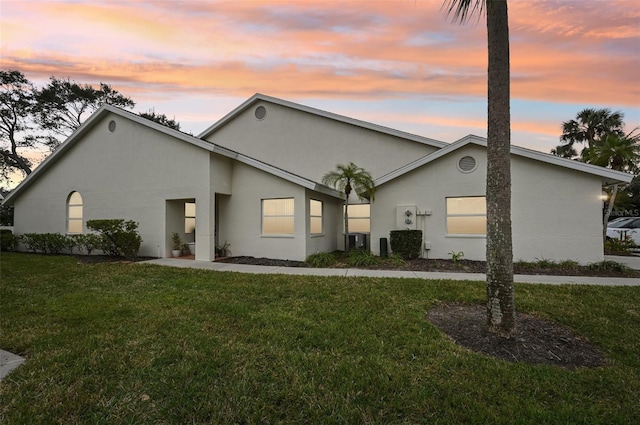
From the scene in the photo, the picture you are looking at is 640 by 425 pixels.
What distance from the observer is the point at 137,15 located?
8.53m

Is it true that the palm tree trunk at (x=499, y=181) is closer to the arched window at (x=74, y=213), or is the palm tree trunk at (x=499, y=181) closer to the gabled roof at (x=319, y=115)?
the gabled roof at (x=319, y=115)

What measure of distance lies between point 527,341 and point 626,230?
16.5 metres

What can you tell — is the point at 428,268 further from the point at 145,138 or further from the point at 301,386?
the point at 145,138

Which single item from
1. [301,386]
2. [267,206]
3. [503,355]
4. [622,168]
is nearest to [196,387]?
[301,386]

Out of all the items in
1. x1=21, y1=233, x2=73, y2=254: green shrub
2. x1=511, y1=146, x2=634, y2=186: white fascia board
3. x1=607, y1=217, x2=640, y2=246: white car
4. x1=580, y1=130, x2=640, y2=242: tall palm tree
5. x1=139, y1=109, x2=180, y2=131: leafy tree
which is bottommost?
x1=21, y1=233, x2=73, y2=254: green shrub

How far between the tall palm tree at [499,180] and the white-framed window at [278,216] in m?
8.29

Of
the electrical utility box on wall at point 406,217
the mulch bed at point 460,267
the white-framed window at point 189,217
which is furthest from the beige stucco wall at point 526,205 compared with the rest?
the white-framed window at point 189,217

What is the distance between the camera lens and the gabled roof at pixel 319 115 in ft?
46.0

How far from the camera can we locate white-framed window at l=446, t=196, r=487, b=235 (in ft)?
36.5

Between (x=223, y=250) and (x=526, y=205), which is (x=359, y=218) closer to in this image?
(x=223, y=250)

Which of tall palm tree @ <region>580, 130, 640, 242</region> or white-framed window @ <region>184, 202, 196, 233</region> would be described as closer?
tall palm tree @ <region>580, 130, 640, 242</region>

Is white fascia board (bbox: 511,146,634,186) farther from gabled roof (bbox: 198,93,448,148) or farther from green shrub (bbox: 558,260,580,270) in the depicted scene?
gabled roof (bbox: 198,93,448,148)

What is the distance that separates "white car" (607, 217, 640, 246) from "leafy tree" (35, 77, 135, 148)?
111 feet

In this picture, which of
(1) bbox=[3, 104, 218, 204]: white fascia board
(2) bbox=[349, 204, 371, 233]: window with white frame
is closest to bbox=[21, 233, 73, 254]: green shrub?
(1) bbox=[3, 104, 218, 204]: white fascia board
